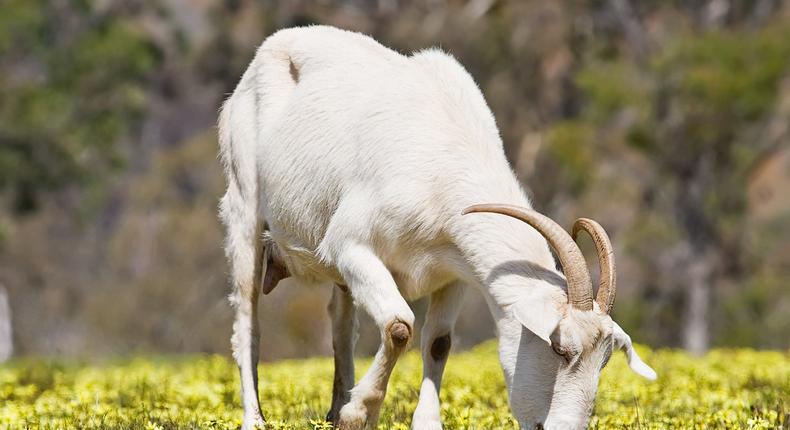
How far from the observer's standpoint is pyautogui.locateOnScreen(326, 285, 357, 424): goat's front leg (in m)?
8.13

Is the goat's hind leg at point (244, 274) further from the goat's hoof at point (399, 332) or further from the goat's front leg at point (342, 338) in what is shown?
the goat's hoof at point (399, 332)

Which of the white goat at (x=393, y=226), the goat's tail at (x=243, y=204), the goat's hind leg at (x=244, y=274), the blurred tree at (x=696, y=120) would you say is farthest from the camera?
the blurred tree at (x=696, y=120)

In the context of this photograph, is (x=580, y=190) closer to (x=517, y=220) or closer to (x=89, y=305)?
(x=89, y=305)

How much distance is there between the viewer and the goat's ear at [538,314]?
5855 mm

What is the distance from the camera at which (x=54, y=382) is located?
35.0ft

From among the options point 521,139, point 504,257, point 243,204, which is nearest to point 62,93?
point 521,139

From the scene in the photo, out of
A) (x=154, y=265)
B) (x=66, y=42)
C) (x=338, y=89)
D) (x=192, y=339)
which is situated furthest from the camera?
(x=154, y=265)

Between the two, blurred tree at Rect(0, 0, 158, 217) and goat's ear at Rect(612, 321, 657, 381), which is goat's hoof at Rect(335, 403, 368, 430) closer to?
goat's ear at Rect(612, 321, 657, 381)

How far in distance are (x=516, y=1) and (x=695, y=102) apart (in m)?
8.52

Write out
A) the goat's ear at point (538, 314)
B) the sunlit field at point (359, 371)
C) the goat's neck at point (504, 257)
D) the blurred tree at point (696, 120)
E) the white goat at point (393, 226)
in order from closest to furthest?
the goat's ear at point (538, 314)
the white goat at point (393, 226)
the goat's neck at point (504, 257)
the sunlit field at point (359, 371)
the blurred tree at point (696, 120)

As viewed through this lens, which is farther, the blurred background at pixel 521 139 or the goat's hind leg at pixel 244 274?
the blurred background at pixel 521 139

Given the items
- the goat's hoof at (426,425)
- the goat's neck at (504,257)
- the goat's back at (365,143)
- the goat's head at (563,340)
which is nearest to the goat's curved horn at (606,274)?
the goat's head at (563,340)

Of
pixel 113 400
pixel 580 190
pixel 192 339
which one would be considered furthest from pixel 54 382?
pixel 580 190

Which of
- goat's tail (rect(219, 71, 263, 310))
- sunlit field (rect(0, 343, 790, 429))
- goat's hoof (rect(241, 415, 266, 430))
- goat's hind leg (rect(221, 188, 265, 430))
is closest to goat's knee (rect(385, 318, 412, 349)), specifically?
sunlit field (rect(0, 343, 790, 429))
